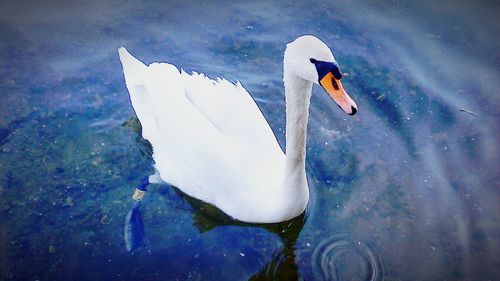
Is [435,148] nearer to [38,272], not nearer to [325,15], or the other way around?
[325,15]

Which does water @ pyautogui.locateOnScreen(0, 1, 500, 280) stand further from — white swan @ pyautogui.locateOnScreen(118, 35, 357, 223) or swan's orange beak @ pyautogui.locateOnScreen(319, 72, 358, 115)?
swan's orange beak @ pyautogui.locateOnScreen(319, 72, 358, 115)

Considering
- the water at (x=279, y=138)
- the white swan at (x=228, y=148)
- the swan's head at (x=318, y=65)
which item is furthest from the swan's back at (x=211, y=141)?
the swan's head at (x=318, y=65)

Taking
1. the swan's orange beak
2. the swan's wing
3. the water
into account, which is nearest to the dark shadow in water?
the water

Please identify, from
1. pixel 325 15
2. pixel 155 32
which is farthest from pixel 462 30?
pixel 155 32

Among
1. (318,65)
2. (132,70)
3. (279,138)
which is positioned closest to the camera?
(318,65)

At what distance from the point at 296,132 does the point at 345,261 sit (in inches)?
44.1

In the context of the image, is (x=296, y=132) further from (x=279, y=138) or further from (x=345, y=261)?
(x=279, y=138)

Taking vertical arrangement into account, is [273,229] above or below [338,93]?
below

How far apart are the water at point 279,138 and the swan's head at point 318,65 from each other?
1.34 meters

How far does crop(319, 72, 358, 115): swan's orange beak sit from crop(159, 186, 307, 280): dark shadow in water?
4.18ft

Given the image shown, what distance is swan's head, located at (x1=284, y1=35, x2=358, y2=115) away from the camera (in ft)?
10.7

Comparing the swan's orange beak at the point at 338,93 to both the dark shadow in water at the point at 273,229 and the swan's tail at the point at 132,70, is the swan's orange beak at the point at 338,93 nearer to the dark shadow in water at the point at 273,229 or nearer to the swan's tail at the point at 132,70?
the dark shadow in water at the point at 273,229

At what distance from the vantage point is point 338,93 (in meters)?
3.35

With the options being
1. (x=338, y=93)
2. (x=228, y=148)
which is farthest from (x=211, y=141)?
(x=338, y=93)
